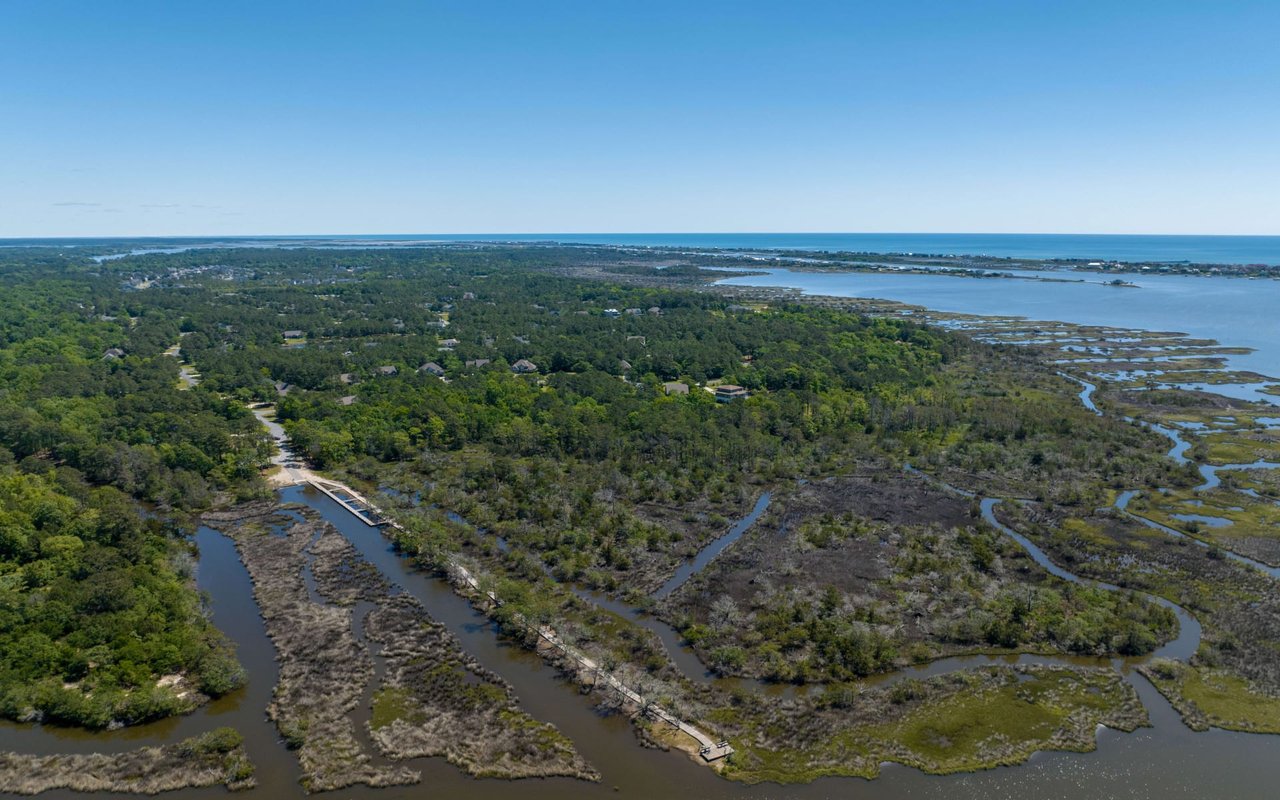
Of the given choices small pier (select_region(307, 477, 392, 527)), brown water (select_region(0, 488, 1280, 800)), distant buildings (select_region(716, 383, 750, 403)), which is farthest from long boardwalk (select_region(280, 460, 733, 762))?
distant buildings (select_region(716, 383, 750, 403))

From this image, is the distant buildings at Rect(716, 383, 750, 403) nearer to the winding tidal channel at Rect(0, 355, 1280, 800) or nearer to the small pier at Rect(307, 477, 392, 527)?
the small pier at Rect(307, 477, 392, 527)

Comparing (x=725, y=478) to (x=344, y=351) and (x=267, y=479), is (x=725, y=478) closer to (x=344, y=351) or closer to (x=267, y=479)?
(x=267, y=479)

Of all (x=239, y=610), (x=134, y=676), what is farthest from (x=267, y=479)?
(x=134, y=676)

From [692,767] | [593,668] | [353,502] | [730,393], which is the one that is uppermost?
[730,393]

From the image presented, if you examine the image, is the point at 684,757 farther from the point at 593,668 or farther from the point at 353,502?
the point at 353,502

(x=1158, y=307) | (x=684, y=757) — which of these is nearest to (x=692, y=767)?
(x=684, y=757)

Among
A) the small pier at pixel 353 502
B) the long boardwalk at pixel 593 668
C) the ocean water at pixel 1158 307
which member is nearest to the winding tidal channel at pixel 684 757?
the long boardwalk at pixel 593 668

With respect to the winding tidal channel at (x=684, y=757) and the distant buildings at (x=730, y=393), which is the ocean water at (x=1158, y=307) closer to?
the distant buildings at (x=730, y=393)
